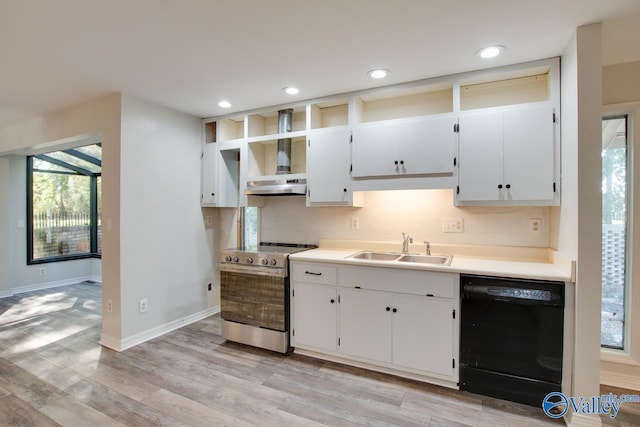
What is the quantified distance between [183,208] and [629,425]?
4.03m

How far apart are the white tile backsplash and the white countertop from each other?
213 mm

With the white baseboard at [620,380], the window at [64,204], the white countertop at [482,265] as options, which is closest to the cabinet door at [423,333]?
the white countertop at [482,265]

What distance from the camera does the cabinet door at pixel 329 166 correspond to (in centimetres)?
287

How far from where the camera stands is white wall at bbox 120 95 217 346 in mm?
2963

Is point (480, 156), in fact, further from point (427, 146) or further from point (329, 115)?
point (329, 115)

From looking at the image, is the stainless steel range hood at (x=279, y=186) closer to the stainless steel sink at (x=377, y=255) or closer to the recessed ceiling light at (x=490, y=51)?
the stainless steel sink at (x=377, y=255)

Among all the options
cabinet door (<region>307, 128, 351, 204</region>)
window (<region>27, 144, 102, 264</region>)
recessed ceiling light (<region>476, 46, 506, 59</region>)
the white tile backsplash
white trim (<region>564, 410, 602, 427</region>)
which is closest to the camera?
white trim (<region>564, 410, 602, 427</region>)

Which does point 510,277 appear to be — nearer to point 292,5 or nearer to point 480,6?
point 480,6

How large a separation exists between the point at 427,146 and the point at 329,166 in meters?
0.89

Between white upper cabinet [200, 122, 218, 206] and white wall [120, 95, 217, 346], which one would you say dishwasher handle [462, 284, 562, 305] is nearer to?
white upper cabinet [200, 122, 218, 206]

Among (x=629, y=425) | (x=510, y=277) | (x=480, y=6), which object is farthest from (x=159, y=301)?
(x=629, y=425)

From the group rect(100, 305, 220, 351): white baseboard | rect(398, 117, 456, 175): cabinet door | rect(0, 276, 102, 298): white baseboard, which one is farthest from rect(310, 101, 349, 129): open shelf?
rect(0, 276, 102, 298): white baseboard

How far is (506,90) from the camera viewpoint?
254 centimetres
